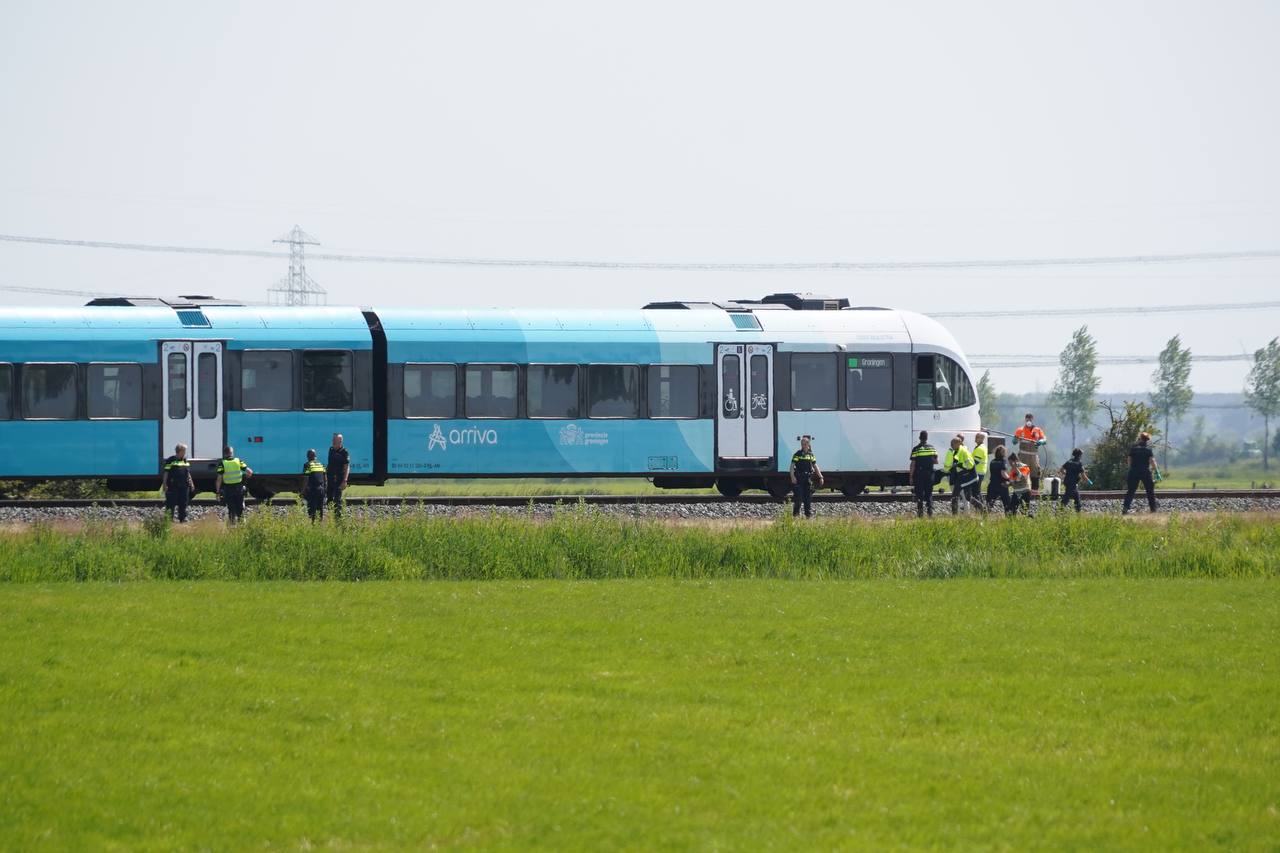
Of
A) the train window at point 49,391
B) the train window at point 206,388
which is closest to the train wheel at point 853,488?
the train window at point 206,388

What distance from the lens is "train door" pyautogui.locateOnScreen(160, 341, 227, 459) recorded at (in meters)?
29.1

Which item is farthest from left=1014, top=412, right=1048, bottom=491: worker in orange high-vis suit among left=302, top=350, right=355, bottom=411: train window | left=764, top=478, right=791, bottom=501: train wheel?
left=302, top=350, right=355, bottom=411: train window

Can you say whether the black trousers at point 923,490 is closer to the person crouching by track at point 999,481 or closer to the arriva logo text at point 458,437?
the person crouching by track at point 999,481

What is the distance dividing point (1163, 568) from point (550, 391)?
12951 millimetres

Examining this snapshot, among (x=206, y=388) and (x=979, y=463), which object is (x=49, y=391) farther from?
(x=979, y=463)

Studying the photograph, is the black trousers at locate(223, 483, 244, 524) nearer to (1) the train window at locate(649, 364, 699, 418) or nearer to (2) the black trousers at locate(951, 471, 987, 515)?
(1) the train window at locate(649, 364, 699, 418)

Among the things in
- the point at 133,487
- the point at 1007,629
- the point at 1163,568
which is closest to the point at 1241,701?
the point at 1007,629

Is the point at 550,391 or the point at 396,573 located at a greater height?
Result: the point at 550,391

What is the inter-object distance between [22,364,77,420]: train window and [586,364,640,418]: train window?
935 cm

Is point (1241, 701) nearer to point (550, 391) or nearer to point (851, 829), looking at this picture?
point (851, 829)

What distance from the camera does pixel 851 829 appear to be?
28.9ft

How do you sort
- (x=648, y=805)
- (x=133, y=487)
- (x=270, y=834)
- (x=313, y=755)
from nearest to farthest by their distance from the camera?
(x=270, y=834), (x=648, y=805), (x=313, y=755), (x=133, y=487)

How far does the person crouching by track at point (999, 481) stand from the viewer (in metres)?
28.7

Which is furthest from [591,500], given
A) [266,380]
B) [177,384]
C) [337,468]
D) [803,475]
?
[177,384]
